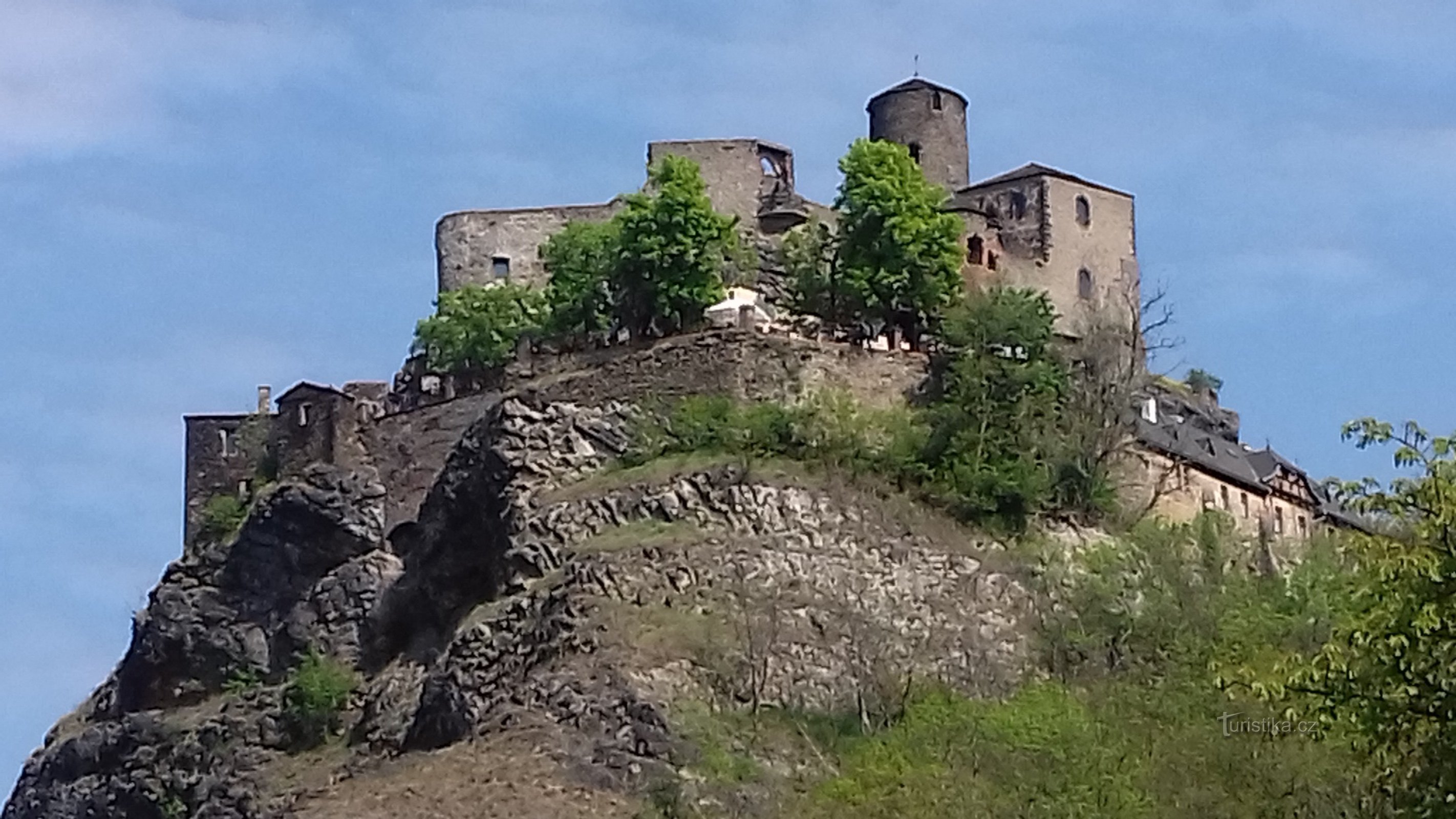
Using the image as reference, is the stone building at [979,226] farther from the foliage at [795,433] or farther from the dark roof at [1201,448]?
the foliage at [795,433]

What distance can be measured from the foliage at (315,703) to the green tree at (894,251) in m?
14.4

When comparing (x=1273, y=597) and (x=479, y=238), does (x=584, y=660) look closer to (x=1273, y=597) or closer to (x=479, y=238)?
(x=1273, y=597)

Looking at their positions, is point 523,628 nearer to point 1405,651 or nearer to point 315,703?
point 315,703

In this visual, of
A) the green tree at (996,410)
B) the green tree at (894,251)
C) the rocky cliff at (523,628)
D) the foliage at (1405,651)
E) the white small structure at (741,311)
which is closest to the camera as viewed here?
the foliage at (1405,651)

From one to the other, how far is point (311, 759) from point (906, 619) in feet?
42.8

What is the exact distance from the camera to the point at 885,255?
6444 centimetres

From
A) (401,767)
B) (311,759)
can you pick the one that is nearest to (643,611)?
(401,767)

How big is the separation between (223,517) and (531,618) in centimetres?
1690

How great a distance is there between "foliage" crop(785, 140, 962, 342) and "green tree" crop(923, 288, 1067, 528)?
2.36 meters

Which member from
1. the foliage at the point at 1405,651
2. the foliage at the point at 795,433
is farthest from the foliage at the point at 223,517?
the foliage at the point at 1405,651

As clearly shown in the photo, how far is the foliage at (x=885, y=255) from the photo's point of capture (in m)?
64.0

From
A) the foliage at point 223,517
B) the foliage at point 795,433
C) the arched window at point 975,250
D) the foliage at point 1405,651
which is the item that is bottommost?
the foliage at point 1405,651

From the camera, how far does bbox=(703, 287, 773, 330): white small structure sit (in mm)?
62406

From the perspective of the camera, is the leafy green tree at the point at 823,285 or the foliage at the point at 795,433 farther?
the leafy green tree at the point at 823,285
